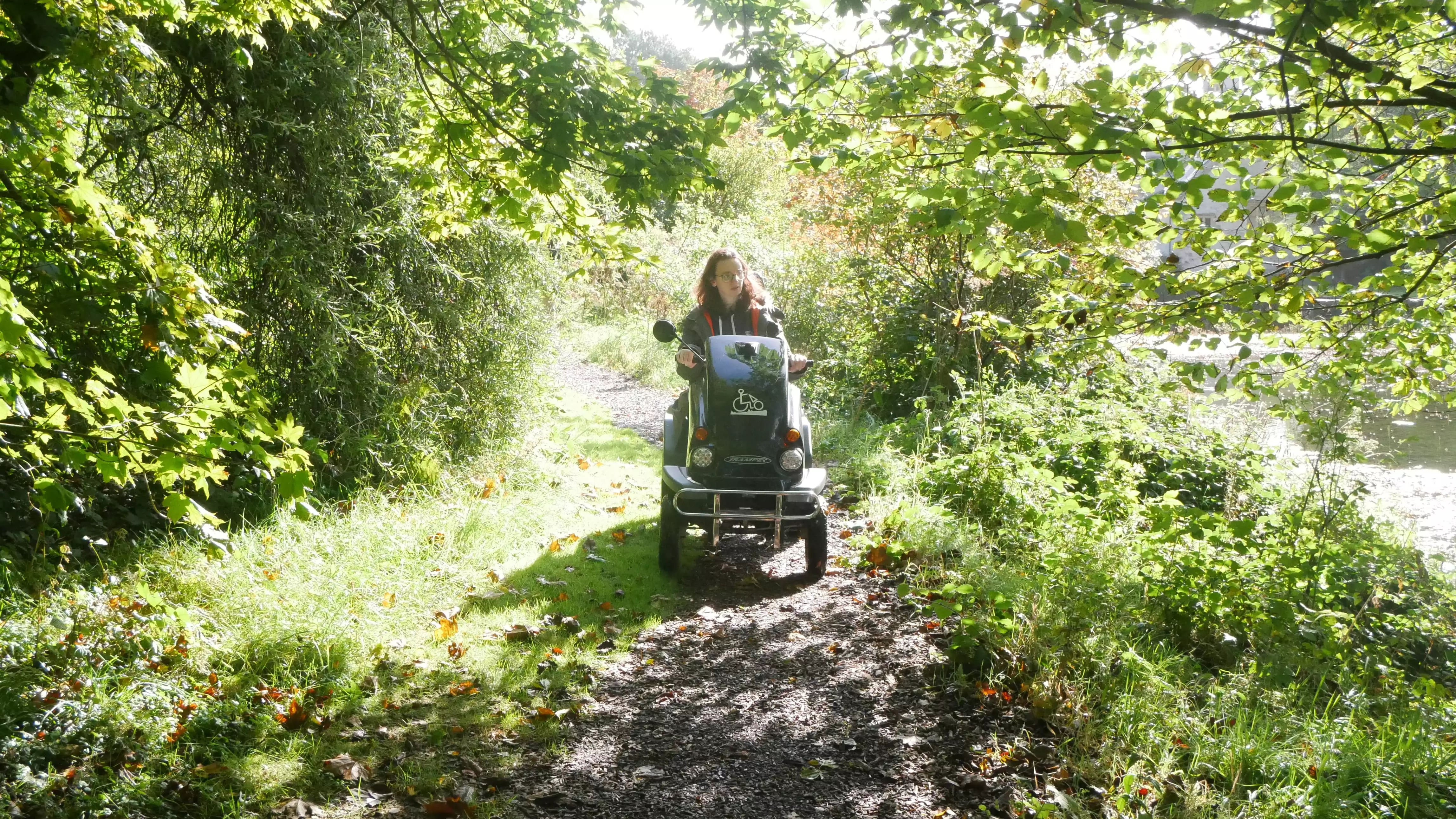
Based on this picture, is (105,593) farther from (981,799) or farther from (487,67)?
(981,799)

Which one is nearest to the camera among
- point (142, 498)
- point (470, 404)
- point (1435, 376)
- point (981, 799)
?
point (981, 799)

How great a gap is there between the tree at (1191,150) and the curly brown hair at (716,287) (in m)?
0.91

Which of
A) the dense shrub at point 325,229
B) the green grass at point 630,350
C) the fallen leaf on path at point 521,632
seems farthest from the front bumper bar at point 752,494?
the green grass at point 630,350

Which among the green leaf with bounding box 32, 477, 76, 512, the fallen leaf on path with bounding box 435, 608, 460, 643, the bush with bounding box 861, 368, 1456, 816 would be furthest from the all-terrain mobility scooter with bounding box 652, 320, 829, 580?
the green leaf with bounding box 32, 477, 76, 512

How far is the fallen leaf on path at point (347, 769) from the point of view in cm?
320

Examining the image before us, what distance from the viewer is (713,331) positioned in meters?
5.80

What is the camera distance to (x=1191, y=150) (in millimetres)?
3275

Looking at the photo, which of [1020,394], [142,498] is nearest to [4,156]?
[142,498]

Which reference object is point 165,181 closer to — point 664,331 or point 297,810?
point 664,331

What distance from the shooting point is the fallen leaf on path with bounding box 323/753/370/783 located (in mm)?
3197

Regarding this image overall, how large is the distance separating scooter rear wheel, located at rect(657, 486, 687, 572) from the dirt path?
33 cm

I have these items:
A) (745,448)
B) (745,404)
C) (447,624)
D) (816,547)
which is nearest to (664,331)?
(745,404)

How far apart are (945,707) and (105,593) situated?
377cm

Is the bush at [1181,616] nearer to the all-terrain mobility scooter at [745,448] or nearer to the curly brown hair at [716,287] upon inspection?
the all-terrain mobility scooter at [745,448]
